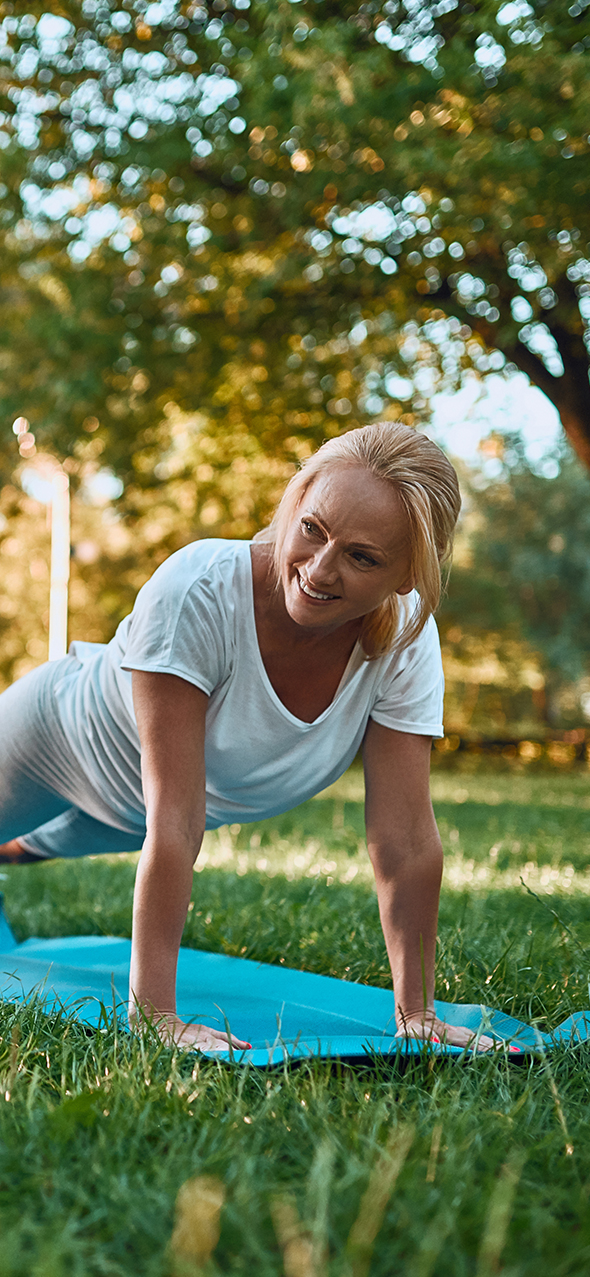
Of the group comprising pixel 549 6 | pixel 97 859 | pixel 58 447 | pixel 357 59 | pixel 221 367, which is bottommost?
pixel 97 859

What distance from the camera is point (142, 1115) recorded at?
1519mm

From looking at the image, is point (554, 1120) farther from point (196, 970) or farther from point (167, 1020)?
point (196, 970)

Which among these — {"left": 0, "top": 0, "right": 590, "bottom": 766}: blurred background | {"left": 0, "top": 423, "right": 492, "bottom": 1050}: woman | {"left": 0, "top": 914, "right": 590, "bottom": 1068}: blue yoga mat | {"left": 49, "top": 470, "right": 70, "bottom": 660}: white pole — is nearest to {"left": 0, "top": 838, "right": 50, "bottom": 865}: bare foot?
{"left": 0, "top": 914, "right": 590, "bottom": 1068}: blue yoga mat

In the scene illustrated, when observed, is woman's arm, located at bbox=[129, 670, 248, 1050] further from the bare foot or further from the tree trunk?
the tree trunk

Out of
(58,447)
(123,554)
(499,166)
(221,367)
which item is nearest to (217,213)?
(221,367)

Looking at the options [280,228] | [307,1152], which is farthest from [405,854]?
[280,228]

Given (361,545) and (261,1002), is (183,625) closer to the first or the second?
(361,545)

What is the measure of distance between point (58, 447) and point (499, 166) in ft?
16.2

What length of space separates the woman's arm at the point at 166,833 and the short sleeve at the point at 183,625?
34 millimetres

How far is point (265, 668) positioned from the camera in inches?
98.4

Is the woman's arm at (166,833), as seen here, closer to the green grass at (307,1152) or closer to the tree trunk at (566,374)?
the green grass at (307,1152)

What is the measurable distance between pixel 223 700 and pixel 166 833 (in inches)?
15.4

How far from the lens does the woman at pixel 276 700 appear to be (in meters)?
2.22

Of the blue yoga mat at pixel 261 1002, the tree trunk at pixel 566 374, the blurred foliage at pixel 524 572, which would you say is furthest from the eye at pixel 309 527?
the blurred foliage at pixel 524 572
